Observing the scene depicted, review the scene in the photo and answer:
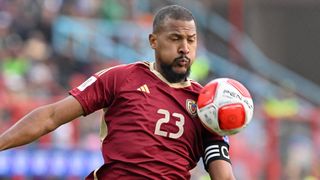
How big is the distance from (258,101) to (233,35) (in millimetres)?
3229

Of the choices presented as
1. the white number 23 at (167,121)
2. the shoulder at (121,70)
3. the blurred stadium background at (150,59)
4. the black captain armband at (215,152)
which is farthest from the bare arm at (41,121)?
the blurred stadium background at (150,59)

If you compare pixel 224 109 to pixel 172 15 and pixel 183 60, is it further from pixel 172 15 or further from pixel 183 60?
pixel 172 15

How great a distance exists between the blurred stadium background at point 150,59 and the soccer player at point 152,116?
6.53 meters

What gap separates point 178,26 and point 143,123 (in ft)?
2.04

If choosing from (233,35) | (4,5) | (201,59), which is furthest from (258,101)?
(4,5)

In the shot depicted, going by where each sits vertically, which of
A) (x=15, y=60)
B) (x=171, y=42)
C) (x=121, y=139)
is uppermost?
(x=171, y=42)

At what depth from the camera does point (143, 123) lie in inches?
231

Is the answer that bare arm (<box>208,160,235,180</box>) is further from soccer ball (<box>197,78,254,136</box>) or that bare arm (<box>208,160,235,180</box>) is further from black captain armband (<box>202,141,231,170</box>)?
soccer ball (<box>197,78,254,136</box>)

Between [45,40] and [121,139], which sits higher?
[121,139]

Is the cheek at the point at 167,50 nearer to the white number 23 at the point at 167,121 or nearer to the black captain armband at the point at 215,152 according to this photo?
the white number 23 at the point at 167,121

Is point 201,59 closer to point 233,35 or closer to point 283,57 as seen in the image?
point 233,35

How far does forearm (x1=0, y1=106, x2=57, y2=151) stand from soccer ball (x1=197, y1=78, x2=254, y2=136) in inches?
35.9

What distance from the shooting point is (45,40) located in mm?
15422

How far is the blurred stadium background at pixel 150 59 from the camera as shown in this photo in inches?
507
